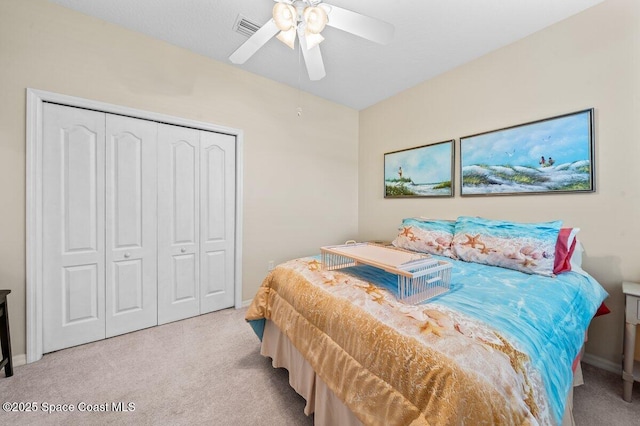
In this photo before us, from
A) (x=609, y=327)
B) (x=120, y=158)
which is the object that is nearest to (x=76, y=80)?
(x=120, y=158)

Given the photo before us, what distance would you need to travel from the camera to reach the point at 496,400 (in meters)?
0.68

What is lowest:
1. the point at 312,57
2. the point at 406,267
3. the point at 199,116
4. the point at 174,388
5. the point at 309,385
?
the point at 174,388

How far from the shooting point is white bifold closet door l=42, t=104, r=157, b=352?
1935 millimetres

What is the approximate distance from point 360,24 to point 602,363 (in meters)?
3.06

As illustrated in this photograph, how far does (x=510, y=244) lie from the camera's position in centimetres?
188

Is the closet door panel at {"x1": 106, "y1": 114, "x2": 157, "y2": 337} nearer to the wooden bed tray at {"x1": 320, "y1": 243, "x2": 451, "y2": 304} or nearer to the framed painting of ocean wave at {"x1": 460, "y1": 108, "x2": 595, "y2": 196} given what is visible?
the wooden bed tray at {"x1": 320, "y1": 243, "x2": 451, "y2": 304}

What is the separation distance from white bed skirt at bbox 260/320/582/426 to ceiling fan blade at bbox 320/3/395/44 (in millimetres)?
2043

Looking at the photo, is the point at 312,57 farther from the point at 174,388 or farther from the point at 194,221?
the point at 174,388

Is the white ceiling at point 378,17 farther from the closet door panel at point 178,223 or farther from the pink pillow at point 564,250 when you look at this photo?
the pink pillow at point 564,250

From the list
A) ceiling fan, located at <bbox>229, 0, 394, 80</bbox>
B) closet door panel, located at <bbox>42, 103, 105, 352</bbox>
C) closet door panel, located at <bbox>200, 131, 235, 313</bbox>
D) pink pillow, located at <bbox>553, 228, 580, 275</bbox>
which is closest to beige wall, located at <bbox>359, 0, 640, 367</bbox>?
pink pillow, located at <bbox>553, 228, 580, 275</bbox>

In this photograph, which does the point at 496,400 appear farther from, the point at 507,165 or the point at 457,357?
the point at 507,165

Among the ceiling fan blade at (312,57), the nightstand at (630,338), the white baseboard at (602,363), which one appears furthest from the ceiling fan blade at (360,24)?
the white baseboard at (602,363)

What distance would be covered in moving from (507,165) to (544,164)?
0.88ft

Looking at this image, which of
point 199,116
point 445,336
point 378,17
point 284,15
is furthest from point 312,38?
point 445,336
